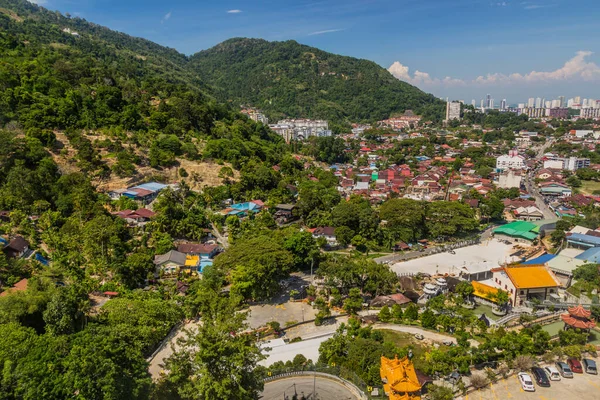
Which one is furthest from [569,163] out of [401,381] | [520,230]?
[401,381]

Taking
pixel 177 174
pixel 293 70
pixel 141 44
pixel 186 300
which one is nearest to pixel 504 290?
pixel 186 300

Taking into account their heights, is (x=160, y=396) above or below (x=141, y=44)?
below

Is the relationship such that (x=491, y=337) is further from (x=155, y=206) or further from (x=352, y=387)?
(x=155, y=206)

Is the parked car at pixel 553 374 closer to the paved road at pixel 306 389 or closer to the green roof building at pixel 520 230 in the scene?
the paved road at pixel 306 389

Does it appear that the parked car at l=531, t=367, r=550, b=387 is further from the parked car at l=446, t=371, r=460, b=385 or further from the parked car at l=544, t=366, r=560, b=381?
→ the parked car at l=446, t=371, r=460, b=385

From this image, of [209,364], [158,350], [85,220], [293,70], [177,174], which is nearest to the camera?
[209,364]

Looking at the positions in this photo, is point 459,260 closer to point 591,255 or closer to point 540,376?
point 591,255
